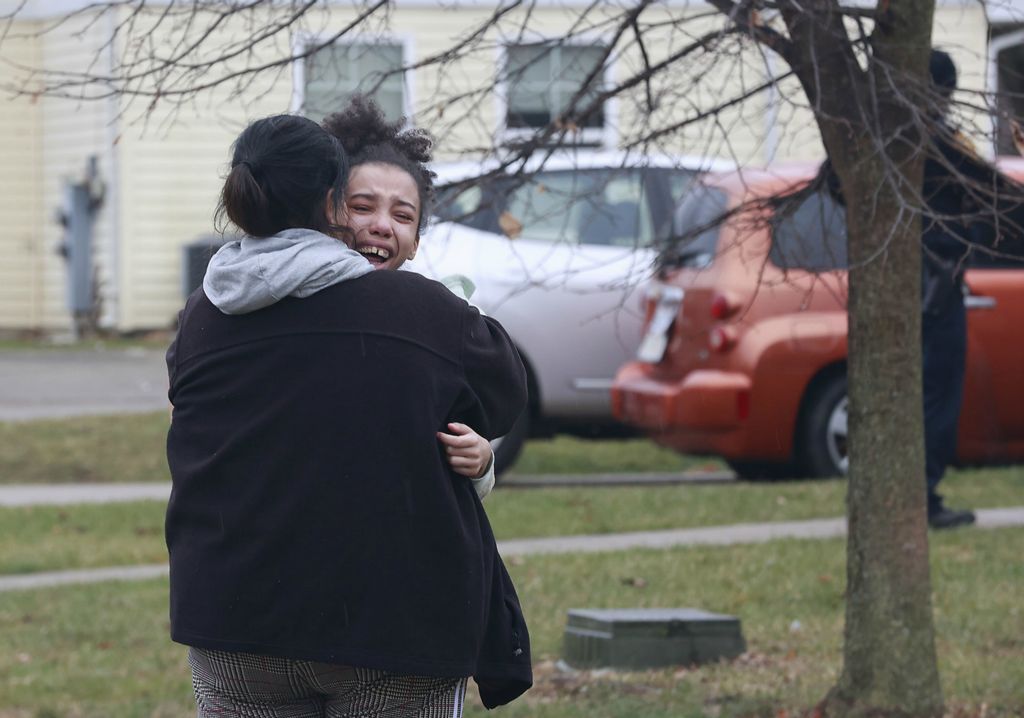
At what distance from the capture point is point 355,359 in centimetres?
249

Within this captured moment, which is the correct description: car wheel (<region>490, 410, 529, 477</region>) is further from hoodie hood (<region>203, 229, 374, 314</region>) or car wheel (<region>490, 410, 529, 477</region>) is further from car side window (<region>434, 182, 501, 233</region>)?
hoodie hood (<region>203, 229, 374, 314</region>)

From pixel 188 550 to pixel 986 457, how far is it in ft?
23.6

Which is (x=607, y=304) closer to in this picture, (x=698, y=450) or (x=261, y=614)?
(x=698, y=450)

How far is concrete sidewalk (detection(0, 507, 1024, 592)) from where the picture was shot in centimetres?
752

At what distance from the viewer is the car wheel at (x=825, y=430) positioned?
8.69 m

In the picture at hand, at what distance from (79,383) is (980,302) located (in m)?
9.32

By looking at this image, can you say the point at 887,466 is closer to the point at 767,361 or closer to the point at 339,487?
the point at 339,487

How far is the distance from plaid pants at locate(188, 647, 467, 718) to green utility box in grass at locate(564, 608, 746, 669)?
2.85 metres

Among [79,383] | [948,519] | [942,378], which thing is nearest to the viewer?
[942,378]

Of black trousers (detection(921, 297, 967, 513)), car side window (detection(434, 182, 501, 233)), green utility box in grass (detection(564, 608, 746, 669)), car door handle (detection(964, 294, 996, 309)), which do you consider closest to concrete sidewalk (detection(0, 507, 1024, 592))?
black trousers (detection(921, 297, 967, 513))

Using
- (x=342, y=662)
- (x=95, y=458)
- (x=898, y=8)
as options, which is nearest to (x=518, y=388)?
(x=342, y=662)

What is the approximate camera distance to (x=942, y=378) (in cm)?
722

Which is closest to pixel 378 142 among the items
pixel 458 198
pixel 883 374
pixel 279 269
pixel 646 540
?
pixel 279 269

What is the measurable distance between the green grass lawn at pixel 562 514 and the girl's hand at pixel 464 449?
5.61 metres
